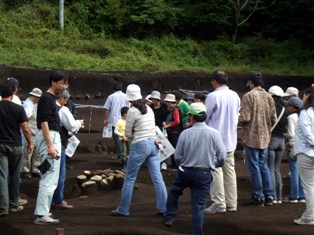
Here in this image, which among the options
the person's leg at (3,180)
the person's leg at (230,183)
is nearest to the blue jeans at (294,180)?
the person's leg at (230,183)

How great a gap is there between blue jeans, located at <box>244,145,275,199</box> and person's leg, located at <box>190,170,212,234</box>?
2.14 m

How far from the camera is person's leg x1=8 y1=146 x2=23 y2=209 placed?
10.4 m

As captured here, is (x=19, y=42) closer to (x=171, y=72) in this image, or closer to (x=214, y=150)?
(x=171, y=72)

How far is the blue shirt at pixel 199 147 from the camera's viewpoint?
9.13 metres

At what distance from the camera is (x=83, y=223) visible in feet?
32.3

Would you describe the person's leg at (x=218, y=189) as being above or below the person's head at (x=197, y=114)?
below

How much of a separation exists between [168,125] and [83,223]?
6009 millimetres

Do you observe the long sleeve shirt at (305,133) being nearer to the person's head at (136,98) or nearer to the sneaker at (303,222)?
the sneaker at (303,222)

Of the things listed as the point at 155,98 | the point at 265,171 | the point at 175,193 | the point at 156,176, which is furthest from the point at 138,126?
the point at 155,98

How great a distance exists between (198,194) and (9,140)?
10.2ft

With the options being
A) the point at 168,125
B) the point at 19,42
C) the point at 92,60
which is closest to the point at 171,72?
the point at 92,60

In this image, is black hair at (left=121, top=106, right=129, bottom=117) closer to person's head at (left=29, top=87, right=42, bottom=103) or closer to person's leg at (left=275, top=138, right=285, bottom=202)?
person's head at (left=29, top=87, right=42, bottom=103)

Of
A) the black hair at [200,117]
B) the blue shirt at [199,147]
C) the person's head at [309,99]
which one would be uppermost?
the person's head at [309,99]

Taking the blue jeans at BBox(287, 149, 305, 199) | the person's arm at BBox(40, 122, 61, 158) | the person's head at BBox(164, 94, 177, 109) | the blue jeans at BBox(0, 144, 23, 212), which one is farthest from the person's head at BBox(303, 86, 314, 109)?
the person's head at BBox(164, 94, 177, 109)
